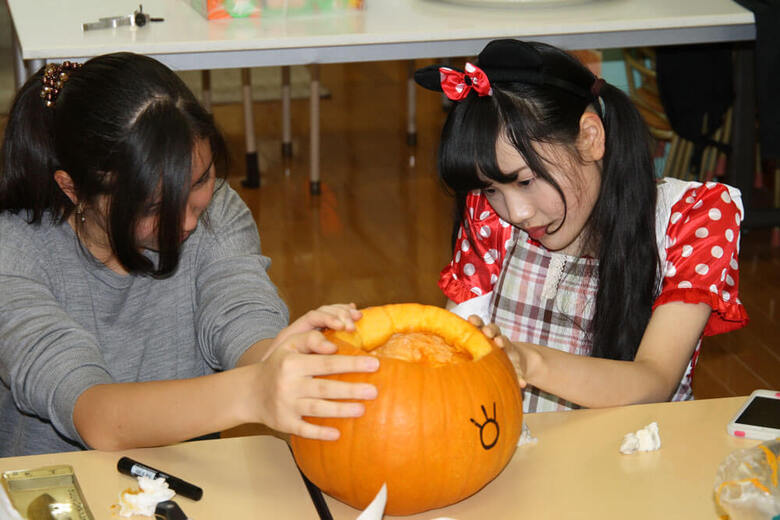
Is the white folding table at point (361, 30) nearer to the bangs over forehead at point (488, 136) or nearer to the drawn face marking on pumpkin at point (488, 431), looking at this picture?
the bangs over forehead at point (488, 136)

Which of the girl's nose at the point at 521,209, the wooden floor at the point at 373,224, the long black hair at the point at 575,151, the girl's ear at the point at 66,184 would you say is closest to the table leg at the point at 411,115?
the wooden floor at the point at 373,224

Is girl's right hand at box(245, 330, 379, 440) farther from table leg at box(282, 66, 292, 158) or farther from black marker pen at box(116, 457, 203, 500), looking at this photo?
table leg at box(282, 66, 292, 158)

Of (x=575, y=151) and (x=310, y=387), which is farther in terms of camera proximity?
(x=575, y=151)

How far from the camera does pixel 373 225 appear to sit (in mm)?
3449

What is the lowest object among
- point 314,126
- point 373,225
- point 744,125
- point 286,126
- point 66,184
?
point 373,225

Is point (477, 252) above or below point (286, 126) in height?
above

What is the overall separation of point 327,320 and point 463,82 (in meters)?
0.45

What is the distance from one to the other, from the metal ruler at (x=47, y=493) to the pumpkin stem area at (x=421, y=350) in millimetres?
317

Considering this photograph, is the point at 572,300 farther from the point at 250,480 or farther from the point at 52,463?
the point at 52,463

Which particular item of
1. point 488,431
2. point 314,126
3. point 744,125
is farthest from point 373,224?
point 488,431

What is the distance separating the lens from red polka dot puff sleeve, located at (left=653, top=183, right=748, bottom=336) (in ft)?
4.53

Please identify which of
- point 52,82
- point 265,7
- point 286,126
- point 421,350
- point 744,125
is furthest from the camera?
point 286,126

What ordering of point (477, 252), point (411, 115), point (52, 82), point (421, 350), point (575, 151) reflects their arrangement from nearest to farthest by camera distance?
point (421, 350), point (52, 82), point (575, 151), point (477, 252), point (411, 115)

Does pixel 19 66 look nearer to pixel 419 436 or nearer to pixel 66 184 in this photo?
pixel 66 184
